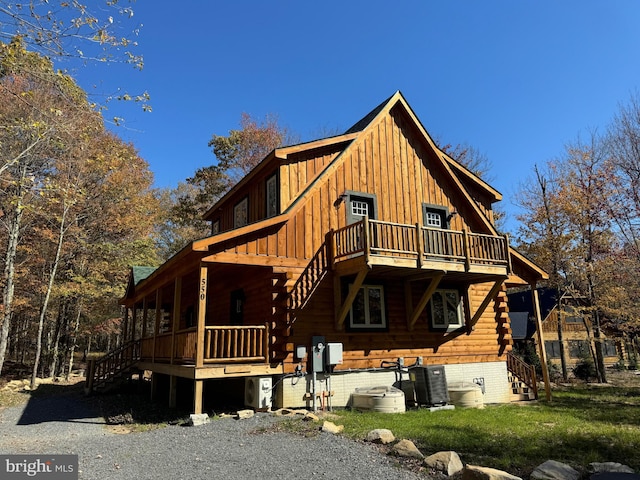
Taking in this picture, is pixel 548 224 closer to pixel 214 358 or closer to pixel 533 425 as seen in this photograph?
pixel 533 425

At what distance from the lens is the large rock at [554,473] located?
5747 millimetres

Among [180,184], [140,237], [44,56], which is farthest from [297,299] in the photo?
[180,184]

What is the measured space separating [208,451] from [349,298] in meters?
5.44

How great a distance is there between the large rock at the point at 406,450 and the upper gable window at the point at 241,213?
10.3m

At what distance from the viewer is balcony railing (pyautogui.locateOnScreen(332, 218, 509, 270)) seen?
11578 millimetres

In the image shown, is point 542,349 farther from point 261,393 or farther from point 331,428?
point 261,393

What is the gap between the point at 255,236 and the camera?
11781 millimetres

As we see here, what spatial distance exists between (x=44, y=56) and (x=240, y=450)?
7.21 meters

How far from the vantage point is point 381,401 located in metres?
11.3

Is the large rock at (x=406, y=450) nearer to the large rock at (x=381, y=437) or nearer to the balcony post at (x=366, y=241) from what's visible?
the large rock at (x=381, y=437)

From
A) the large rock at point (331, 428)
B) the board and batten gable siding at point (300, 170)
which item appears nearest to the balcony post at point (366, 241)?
the board and batten gable siding at point (300, 170)

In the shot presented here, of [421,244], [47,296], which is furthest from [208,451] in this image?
[47,296]

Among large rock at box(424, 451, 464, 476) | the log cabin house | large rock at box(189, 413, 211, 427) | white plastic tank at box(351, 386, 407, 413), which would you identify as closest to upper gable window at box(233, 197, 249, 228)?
the log cabin house

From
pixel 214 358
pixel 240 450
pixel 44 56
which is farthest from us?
pixel 214 358
